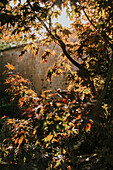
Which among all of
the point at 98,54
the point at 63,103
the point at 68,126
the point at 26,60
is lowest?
the point at 68,126

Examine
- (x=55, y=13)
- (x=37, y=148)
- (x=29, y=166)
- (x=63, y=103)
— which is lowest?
(x=29, y=166)

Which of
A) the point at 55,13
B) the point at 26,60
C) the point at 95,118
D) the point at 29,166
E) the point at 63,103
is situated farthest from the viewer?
the point at 26,60

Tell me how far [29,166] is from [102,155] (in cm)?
66

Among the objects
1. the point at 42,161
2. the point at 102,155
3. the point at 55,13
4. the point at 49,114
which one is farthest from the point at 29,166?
the point at 55,13

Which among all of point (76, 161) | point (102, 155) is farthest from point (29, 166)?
point (102, 155)

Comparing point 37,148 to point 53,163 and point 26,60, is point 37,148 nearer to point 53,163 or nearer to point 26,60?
point 53,163

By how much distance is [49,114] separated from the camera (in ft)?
3.99

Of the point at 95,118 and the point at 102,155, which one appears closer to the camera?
the point at 95,118

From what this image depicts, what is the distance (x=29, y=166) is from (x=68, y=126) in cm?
46

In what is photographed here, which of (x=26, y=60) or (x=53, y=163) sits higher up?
(x=26, y=60)

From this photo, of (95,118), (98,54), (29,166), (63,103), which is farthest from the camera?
(98,54)

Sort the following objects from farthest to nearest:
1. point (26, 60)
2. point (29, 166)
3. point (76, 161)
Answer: point (26, 60) → point (76, 161) → point (29, 166)

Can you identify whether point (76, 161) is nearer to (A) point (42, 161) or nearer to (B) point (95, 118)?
(A) point (42, 161)

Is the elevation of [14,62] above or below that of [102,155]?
above
